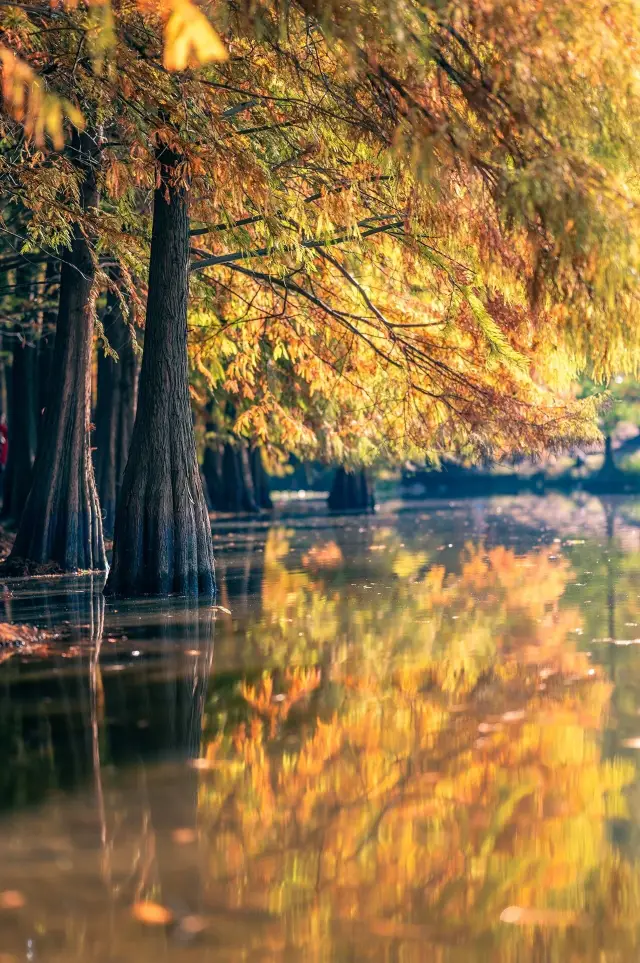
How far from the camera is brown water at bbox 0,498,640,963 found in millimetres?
4473

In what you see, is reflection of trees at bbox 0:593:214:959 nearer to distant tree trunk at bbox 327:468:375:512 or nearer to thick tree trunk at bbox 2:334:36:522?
thick tree trunk at bbox 2:334:36:522

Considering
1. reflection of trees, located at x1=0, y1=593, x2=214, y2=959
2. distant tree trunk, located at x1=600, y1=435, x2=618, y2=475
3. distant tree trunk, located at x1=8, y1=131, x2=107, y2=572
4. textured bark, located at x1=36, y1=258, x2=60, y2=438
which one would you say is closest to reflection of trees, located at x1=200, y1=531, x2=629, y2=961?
reflection of trees, located at x1=0, y1=593, x2=214, y2=959

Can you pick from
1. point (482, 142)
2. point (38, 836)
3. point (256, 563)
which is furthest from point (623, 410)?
point (38, 836)

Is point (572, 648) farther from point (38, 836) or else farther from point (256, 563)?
point (256, 563)

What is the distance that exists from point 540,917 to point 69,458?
54.5 feet

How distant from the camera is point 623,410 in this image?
224 ft

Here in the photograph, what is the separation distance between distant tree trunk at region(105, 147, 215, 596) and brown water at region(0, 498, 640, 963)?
211cm

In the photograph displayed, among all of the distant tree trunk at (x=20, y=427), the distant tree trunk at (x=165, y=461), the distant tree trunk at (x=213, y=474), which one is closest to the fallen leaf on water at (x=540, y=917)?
the distant tree trunk at (x=165, y=461)

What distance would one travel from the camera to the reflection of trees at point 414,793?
457 centimetres

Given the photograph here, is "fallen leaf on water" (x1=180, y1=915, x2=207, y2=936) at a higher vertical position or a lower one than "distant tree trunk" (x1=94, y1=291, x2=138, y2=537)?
lower

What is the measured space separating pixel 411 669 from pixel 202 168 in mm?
6901

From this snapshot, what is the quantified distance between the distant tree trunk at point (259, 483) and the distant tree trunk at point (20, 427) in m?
19.6

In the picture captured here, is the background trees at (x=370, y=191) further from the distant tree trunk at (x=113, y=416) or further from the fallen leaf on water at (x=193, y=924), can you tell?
the fallen leaf on water at (x=193, y=924)

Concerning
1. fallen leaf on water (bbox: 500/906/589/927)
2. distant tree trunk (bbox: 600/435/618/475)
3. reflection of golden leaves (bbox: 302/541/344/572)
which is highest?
distant tree trunk (bbox: 600/435/618/475)
